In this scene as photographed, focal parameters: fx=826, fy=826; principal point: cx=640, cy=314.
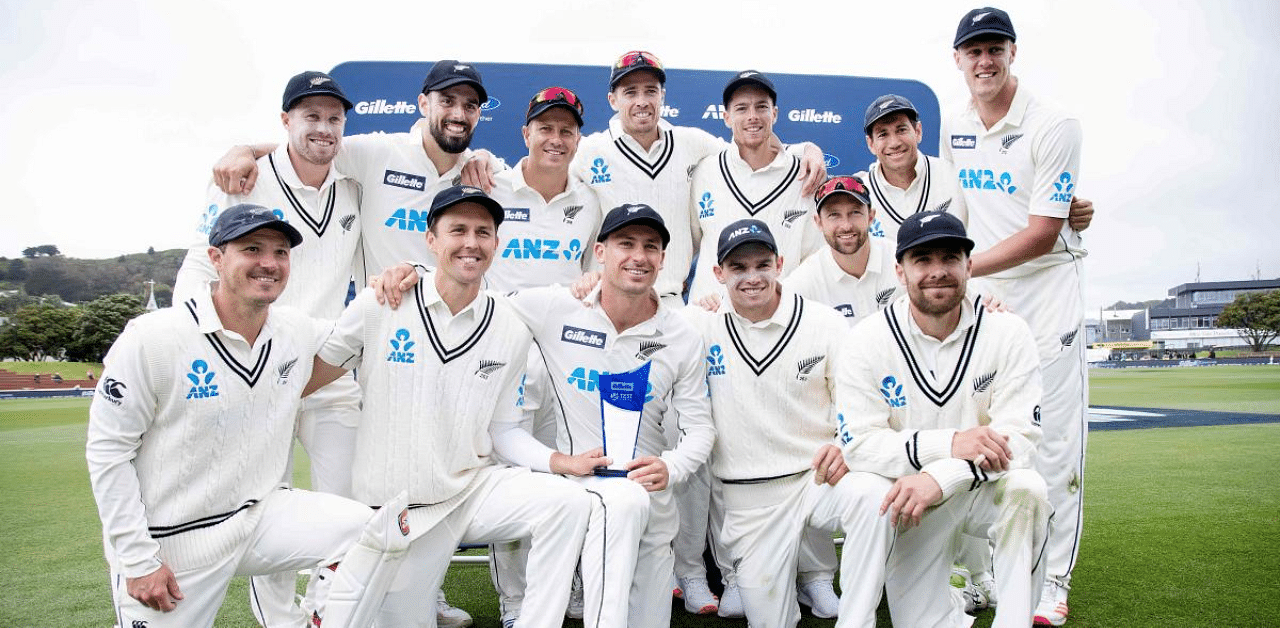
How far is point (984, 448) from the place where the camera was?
10.9ft

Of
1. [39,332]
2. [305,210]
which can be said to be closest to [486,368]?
[305,210]

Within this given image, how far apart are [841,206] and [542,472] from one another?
2.16 meters

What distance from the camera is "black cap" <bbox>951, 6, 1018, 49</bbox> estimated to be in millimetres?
4590

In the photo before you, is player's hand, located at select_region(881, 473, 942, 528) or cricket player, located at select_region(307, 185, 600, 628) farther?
cricket player, located at select_region(307, 185, 600, 628)

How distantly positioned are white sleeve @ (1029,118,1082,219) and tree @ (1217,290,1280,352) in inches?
2424

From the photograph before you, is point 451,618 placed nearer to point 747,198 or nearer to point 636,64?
point 747,198

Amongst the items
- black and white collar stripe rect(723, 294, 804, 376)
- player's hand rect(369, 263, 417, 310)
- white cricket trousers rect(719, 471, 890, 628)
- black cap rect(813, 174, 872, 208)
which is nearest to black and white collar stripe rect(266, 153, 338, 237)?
player's hand rect(369, 263, 417, 310)

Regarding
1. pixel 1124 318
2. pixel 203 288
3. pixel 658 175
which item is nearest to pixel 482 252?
pixel 203 288

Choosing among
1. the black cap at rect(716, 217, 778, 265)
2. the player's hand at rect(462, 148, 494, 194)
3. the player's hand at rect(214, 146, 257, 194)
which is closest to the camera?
→ the black cap at rect(716, 217, 778, 265)

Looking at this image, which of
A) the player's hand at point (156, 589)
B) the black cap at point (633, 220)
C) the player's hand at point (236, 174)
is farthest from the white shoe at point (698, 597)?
the player's hand at point (236, 174)

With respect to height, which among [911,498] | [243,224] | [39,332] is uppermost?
[243,224]

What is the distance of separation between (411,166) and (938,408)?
307 centimetres

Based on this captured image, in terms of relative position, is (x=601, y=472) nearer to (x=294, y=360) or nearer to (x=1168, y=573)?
(x=294, y=360)

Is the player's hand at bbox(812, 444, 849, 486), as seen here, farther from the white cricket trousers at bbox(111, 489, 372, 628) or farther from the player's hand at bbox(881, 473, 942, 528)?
the white cricket trousers at bbox(111, 489, 372, 628)
